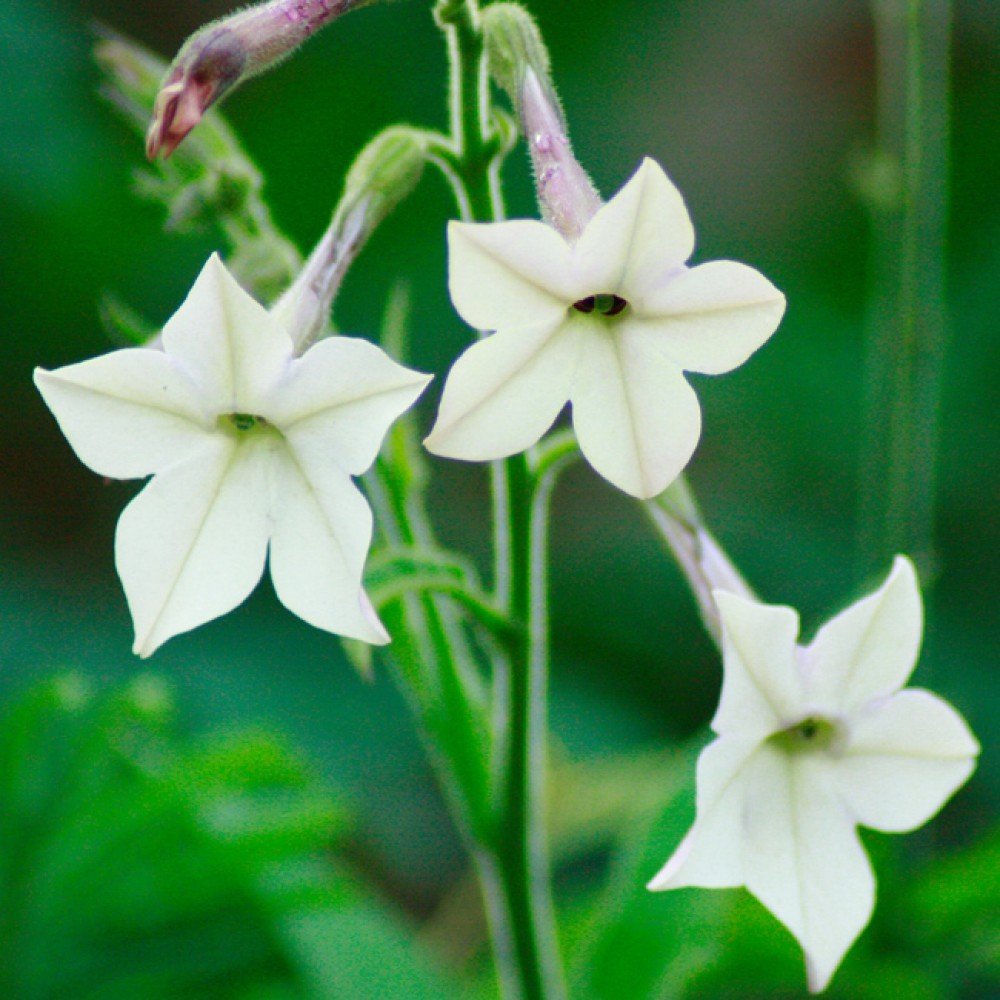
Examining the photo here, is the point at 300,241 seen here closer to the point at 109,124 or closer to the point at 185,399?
the point at 109,124

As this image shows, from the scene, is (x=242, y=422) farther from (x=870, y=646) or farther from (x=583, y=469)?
(x=583, y=469)

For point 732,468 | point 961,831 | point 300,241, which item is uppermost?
point 300,241

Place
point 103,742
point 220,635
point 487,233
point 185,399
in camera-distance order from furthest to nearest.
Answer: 1. point 220,635
2. point 103,742
3. point 185,399
4. point 487,233

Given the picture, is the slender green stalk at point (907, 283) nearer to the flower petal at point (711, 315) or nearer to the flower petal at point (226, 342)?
the flower petal at point (711, 315)

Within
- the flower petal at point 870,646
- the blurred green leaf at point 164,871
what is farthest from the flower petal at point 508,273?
the blurred green leaf at point 164,871

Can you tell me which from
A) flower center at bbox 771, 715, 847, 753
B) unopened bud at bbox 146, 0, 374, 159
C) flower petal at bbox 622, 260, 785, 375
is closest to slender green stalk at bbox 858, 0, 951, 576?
flower center at bbox 771, 715, 847, 753

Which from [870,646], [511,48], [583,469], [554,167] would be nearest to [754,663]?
[870,646]

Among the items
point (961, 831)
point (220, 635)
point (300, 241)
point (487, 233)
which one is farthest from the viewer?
point (300, 241)

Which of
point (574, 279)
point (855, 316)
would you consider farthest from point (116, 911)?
point (855, 316)
